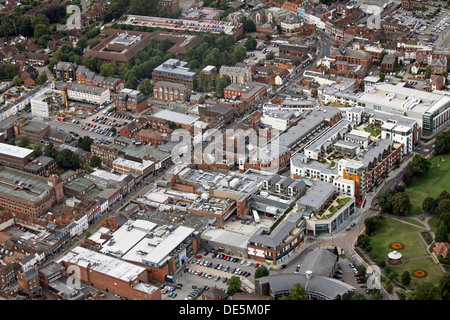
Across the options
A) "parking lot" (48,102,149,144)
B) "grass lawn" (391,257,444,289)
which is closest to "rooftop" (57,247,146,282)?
"grass lawn" (391,257,444,289)

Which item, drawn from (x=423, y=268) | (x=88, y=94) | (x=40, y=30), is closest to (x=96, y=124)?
(x=88, y=94)

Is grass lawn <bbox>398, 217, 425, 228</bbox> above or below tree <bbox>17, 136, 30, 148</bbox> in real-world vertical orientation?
below

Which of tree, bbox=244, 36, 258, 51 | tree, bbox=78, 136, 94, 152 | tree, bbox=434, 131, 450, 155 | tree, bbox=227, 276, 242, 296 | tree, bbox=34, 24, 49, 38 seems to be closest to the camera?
tree, bbox=227, 276, 242, 296

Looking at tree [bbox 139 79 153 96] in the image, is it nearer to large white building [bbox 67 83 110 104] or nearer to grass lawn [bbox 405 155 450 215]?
large white building [bbox 67 83 110 104]

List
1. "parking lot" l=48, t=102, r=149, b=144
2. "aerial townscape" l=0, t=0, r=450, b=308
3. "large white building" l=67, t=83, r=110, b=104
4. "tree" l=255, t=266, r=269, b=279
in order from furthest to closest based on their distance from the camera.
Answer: "large white building" l=67, t=83, r=110, b=104, "parking lot" l=48, t=102, r=149, b=144, "aerial townscape" l=0, t=0, r=450, b=308, "tree" l=255, t=266, r=269, b=279

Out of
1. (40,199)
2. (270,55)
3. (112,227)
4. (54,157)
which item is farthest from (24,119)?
(270,55)

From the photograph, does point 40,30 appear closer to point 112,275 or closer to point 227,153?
point 227,153
